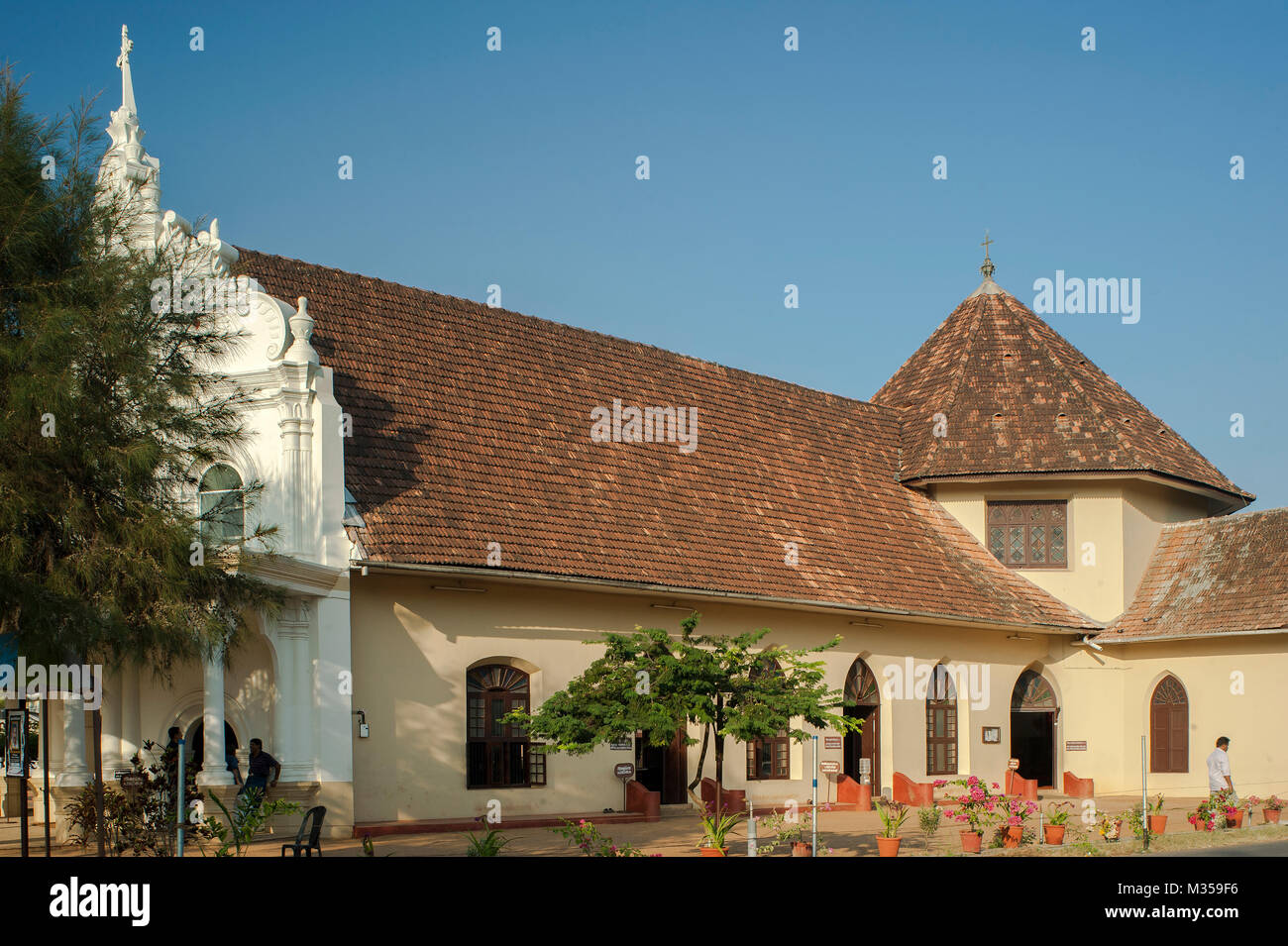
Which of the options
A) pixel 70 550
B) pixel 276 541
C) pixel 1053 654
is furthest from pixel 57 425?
pixel 1053 654

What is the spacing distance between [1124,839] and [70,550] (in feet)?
44.5

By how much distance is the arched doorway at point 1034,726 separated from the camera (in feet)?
96.8

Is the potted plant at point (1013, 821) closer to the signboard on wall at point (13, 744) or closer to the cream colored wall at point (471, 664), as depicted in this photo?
the cream colored wall at point (471, 664)

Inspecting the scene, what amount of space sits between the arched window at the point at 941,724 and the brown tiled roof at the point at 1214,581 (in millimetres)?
3560

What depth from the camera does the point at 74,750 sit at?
60.9ft

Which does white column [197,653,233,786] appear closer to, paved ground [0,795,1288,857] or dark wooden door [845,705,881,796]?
paved ground [0,795,1288,857]

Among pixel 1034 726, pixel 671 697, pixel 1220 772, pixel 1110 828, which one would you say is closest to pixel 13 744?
pixel 671 697

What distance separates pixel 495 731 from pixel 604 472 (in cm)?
520

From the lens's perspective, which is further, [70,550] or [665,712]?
[665,712]

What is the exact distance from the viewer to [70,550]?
45.0 ft

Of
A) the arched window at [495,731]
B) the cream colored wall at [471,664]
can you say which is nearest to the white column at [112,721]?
the cream colored wall at [471,664]

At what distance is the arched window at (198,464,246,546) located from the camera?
15.8 m

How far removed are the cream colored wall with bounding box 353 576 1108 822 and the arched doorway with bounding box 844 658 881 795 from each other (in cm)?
41
